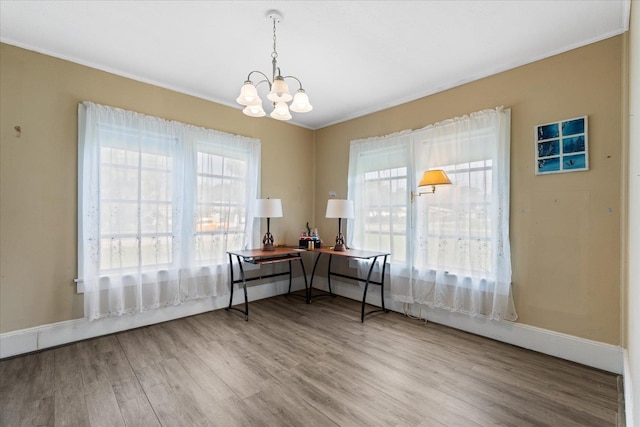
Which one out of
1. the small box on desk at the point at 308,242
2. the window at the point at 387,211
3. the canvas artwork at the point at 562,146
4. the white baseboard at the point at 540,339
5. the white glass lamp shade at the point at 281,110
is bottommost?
the white baseboard at the point at 540,339

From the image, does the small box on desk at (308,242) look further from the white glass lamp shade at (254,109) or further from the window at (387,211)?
the white glass lamp shade at (254,109)

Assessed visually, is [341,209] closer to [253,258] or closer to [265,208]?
[265,208]

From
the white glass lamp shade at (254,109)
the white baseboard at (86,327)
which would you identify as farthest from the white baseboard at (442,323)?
the white glass lamp shade at (254,109)

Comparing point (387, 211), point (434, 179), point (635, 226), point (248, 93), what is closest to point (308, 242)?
point (387, 211)

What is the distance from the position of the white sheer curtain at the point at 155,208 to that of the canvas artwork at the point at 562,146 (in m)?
3.20

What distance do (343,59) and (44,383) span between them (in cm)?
353

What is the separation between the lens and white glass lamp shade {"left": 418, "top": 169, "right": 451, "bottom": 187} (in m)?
3.07

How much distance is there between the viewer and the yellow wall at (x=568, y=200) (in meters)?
2.28

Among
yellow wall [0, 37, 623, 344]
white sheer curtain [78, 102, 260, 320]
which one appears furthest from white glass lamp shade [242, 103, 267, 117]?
yellow wall [0, 37, 623, 344]

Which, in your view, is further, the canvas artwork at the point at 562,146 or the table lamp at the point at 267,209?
the table lamp at the point at 267,209

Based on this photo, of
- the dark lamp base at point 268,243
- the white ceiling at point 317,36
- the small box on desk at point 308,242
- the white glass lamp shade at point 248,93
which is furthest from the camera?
the small box on desk at point 308,242

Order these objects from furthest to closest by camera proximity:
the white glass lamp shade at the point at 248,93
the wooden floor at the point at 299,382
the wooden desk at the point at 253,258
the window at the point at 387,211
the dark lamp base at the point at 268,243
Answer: the dark lamp base at the point at 268,243 → the window at the point at 387,211 → the wooden desk at the point at 253,258 → the white glass lamp shade at the point at 248,93 → the wooden floor at the point at 299,382

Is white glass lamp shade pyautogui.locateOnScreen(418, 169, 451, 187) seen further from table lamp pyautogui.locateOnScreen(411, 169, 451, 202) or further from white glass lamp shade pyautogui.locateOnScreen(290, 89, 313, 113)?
white glass lamp shade pyautogui.locateOnScreen(290, 89, 313, 113)

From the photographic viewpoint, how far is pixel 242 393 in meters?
2.02
